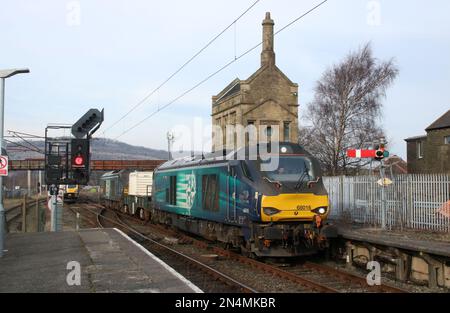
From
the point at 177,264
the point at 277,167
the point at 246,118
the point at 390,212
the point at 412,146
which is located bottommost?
the point at 177,264

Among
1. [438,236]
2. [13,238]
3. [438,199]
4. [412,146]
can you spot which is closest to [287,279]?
[438,236]

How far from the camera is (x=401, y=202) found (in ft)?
57.1

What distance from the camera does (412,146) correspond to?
43719mm

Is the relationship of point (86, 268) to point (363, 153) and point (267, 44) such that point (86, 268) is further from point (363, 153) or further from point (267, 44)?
point (267, 44)

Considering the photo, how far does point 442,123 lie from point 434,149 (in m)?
2.09

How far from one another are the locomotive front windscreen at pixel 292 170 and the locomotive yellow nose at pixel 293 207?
1.64ft

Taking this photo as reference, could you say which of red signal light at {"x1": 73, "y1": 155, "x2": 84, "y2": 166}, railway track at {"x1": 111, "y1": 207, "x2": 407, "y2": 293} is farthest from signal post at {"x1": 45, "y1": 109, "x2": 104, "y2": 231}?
railway track at {"x1": 111, "y1": 207, "x2": 407, "y2": 293}

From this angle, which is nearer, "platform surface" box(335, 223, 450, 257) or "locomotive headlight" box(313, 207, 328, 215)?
"platform surface" box(335, 223, 450, 257)

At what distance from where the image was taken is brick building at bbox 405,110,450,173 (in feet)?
125

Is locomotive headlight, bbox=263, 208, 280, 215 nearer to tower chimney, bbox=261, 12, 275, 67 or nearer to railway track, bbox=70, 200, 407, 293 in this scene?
railway track, bbox=70, 200, 407, 293

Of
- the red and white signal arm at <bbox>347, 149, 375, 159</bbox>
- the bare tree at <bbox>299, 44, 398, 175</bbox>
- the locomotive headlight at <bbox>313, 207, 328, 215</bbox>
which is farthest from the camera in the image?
the bare tree at <bbox>299, 44, 398, 175</bbox>

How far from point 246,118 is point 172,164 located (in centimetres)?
2873

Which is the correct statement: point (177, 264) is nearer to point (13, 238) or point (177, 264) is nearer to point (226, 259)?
point (226, 259)
